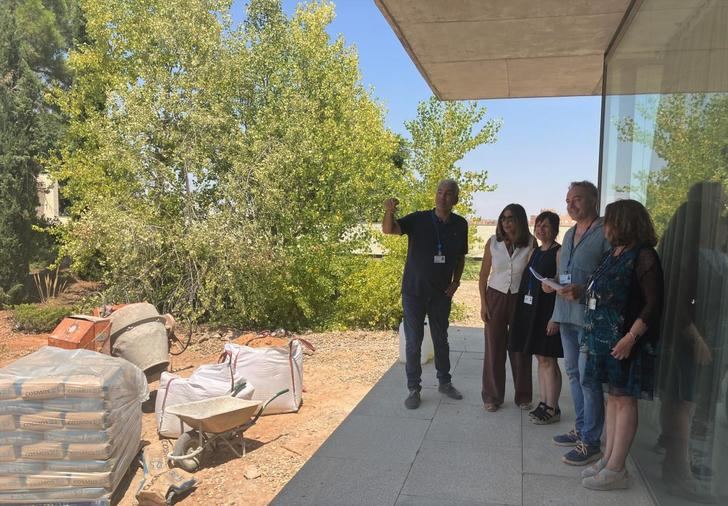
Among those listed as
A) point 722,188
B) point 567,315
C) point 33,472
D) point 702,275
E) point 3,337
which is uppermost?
point 722,188

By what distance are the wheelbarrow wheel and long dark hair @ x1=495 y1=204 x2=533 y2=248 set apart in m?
3.14

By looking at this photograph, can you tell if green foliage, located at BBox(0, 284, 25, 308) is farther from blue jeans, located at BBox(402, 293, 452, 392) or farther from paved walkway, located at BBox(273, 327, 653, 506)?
blue jeans, located at BBox(402, 293, 452, 392)

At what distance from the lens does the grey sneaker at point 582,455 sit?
3301 mm

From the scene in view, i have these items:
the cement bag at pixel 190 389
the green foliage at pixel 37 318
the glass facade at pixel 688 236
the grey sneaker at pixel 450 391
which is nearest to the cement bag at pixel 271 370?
the cement bag at pixel 190 389

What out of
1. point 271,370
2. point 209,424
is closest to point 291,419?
point 271,370

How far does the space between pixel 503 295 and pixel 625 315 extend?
4.61ft

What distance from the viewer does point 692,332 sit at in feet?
7.92

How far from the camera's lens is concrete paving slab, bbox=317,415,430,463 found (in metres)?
3.59

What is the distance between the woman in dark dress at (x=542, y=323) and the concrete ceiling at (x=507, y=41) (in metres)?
1.85

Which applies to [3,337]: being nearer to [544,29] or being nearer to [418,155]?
[418,155]

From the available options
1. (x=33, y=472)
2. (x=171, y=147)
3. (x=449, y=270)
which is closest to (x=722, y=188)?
(x=449, y=270)

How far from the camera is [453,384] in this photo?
5137 mm

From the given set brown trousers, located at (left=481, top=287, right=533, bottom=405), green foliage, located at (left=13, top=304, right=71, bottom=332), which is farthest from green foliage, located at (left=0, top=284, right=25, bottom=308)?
brown trousers, located at (left=481, top=287, right=533, bottom=405)

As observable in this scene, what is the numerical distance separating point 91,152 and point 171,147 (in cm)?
515
